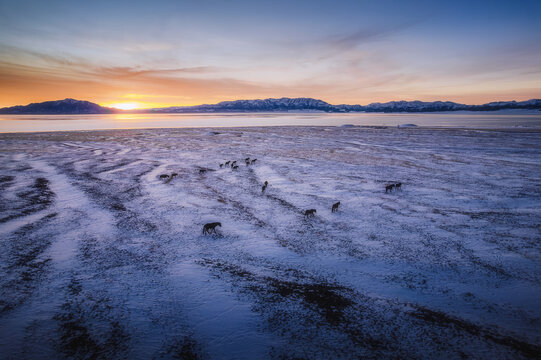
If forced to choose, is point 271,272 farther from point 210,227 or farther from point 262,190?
point 262,190

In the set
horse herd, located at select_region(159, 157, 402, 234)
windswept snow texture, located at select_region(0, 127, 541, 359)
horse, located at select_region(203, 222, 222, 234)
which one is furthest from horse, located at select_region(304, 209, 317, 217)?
horse, located at select_region(203, 222, 222, 234)

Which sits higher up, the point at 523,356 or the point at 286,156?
the point at 286,156

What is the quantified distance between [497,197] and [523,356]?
286 inches

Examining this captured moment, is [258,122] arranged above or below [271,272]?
above

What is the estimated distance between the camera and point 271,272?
4.79 meters

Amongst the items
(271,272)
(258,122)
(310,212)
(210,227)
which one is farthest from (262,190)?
(258,122)

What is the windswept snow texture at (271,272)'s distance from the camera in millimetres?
3338

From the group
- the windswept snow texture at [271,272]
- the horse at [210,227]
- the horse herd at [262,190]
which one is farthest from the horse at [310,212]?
the horse at [210,227]

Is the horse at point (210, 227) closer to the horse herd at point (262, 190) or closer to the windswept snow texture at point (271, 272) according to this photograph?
Answer: the horse herd at point (262, 190)

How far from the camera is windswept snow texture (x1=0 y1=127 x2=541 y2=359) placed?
131 inches

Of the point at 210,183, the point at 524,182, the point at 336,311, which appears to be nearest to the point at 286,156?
the point at 210,183

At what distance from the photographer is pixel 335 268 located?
4.90 metres

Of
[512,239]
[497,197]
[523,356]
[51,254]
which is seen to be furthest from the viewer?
[497,197]

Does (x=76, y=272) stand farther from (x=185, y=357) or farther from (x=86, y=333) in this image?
(x=185, y=357)
